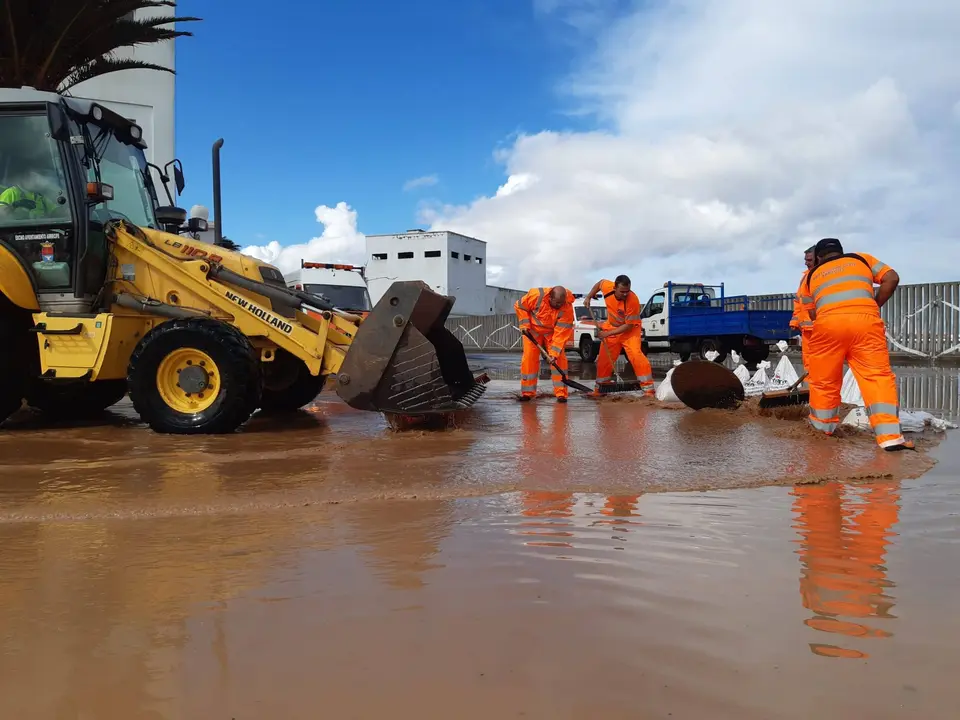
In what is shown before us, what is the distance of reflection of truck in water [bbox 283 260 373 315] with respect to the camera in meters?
15.6

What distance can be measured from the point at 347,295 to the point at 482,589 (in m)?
14.1

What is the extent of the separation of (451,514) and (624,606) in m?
1.24

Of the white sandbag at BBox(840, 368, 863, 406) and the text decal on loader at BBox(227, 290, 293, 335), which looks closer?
the text decal on loader at BBox(227, 290, 293, 335)

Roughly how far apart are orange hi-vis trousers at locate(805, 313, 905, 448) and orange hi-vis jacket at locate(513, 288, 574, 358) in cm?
377

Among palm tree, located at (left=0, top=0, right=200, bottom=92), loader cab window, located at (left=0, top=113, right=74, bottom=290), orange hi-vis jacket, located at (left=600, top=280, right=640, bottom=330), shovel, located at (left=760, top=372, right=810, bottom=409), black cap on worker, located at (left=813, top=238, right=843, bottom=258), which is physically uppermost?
palm tree, located at (left=0, top=0, right=200, bottom=92)

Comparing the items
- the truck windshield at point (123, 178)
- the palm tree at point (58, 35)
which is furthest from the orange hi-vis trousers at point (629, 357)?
the palm tree at point (58, 35)

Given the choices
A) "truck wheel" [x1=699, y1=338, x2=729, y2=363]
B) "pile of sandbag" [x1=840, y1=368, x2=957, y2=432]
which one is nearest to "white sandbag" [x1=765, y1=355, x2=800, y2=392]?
"pile of sandbag" [x1=840, y1=368, x2=957, y2=432]

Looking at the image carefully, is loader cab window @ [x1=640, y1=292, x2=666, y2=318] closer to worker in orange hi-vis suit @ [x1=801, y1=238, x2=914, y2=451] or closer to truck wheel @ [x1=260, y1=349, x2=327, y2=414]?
truck wheel @ [x1=260, y1=349, x2=327, y2=414]

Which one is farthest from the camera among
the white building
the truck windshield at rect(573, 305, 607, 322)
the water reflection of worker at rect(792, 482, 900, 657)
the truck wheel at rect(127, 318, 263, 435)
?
the white building

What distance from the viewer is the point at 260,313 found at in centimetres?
612

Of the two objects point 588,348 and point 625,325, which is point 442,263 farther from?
point 625,325

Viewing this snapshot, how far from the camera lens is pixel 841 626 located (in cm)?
198

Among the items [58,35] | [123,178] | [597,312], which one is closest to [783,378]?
[123,178]

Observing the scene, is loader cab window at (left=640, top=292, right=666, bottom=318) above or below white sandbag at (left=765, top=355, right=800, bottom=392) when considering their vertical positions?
above
